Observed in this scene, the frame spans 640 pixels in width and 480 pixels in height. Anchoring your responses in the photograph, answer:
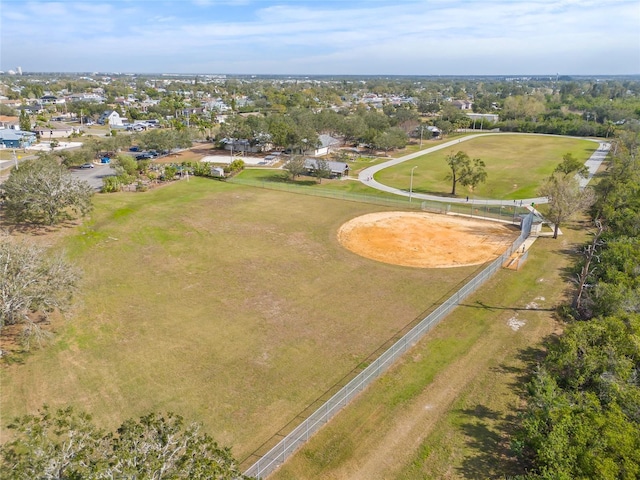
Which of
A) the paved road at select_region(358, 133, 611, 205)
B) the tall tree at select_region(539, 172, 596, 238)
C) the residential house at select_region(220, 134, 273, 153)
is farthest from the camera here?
the residential house at select_region(220, 134, 273, 153)

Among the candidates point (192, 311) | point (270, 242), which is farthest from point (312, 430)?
point (270, 242)

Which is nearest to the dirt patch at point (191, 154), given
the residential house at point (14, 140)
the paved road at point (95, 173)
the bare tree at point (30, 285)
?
the paved road at point (95, 173)

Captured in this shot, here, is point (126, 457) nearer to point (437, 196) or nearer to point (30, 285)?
point (30, 285)

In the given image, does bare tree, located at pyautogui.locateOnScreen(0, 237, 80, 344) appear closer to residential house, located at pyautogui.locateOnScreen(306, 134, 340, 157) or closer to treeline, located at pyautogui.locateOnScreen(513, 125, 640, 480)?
treeline, located at pyautogui.locateOnScreen(513, 125, 640, 480)

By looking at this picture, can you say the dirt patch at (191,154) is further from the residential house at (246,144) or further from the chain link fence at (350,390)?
the chain link fence at (350,390)

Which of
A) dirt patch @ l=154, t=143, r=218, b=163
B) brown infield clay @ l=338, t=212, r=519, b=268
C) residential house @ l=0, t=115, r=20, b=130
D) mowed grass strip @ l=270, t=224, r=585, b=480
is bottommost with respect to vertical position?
mowed grass strip @ l=270, t=224, r=585, b=480

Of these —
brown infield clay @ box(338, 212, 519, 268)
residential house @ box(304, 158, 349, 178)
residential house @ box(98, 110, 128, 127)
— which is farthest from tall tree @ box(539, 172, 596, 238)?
residential house @ box(98, 110, 128, 127)
